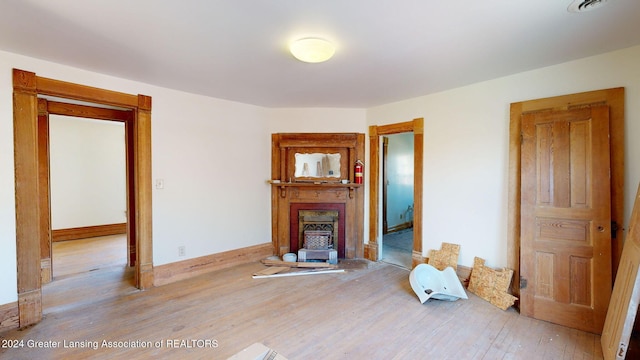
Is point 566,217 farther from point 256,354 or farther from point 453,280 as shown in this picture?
point 256,354

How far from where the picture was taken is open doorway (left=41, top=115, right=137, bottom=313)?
16.0 feet

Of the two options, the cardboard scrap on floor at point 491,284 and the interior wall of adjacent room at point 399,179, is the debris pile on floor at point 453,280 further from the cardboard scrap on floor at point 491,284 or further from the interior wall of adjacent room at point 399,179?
the interior wall of adjacent room at point 399,179

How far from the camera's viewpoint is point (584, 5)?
1677 mm

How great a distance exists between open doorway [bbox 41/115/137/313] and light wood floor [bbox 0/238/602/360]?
5.51 ft

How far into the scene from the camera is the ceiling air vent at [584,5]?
164 centimetres

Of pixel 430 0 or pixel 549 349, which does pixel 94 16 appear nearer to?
pixel 430 0

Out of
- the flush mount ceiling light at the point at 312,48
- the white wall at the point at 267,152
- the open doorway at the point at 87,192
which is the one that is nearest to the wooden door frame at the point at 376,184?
the white wall at the point at 267,152

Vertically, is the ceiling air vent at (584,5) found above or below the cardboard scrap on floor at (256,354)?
above

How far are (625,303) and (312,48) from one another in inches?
109

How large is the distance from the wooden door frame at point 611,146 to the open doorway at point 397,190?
8.51 feet

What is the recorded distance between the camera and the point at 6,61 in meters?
2.36

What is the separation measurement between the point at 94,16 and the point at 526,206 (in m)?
3.79

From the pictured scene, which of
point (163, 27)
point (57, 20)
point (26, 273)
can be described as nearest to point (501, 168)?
point (163, 27)

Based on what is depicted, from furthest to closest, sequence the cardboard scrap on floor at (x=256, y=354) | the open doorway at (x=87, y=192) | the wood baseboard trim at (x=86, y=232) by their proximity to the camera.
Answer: the wood baseboard trim at (x=86, y=232) → the open doorway at (x=87, y=192) → the cardboard scrap on floor at (x=256, y=354)
